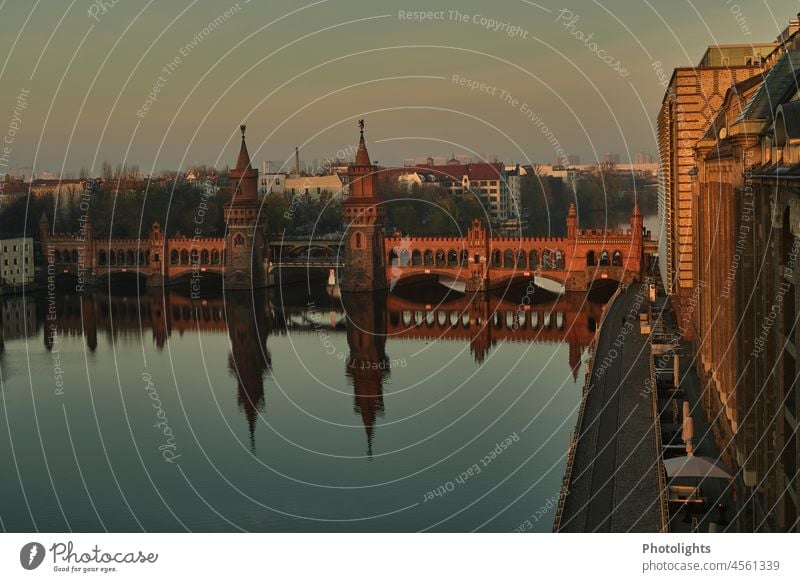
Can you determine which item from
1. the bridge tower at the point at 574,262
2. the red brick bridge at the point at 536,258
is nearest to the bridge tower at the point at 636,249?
the red brick bridge at the point at 536,258

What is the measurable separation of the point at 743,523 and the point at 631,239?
3452cm

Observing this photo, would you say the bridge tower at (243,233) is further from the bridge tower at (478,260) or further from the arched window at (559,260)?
the arched window at (559,260)

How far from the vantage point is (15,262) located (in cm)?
5253

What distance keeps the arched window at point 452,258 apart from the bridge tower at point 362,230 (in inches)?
123

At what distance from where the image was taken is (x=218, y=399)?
87.6 feet

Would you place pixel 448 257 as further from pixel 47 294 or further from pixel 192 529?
pixel 192 529

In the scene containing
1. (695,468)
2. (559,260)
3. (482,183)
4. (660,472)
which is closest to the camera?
(660,472)

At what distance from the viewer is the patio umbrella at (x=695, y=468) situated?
1387cm

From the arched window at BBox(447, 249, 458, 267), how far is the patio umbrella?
119ft

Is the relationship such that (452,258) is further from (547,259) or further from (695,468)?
(695,468)

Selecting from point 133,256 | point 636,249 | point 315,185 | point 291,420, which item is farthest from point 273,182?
point 291,420

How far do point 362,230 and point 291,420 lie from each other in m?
26.5

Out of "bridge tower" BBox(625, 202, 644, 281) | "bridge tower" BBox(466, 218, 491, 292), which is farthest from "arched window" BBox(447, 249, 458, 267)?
"bridge tower" BBox(625, 202, 644, 281)

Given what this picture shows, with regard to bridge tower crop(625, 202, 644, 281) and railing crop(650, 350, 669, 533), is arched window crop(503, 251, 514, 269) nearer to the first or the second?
bridge tower crop(625, 202, 644, 281)
